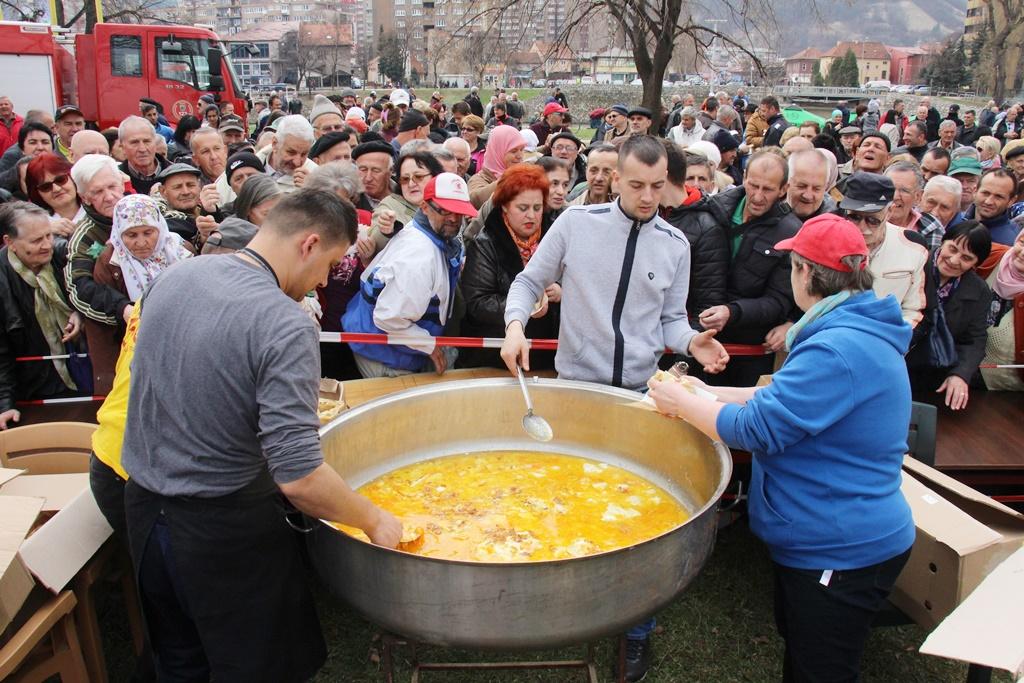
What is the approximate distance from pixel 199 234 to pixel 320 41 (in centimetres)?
9721

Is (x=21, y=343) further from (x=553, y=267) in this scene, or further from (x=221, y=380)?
(x=553, y=267)

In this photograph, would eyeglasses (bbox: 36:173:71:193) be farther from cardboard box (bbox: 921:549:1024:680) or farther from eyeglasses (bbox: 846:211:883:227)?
cardboard box (bbox: 921:549:1024:680)

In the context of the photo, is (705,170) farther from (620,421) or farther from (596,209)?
(620,421)

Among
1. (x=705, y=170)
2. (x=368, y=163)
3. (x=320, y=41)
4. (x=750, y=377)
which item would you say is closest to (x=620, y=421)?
(x=750, y=377)

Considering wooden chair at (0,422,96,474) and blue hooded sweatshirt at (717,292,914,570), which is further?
wooden chair at (0,422,96,474)

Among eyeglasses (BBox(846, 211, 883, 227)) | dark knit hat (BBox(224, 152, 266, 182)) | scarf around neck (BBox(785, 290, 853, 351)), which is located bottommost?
scarf around neck (BBox(785, 290, 853, 351))

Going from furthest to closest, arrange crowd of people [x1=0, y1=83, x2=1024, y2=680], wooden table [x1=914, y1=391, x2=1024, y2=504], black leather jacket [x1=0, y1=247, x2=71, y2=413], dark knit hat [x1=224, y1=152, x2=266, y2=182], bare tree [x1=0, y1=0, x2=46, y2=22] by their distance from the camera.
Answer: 1. bare tree [x1=0, y1=0, x2=46, y2=22]
2. dark knit hat [x1=224, y1=152, x2=266, y2=182]
3. black leather jacket [x1=0, y1=247, x2=71, y2=413]
4. wooden table [x1=914, y1=391, x2=1024, y2=504]
5. crowd of people [x1=0, y1=83, x2=1024, y2=680]

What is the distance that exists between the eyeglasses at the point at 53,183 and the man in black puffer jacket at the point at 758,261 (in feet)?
13.8

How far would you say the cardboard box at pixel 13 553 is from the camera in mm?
2406

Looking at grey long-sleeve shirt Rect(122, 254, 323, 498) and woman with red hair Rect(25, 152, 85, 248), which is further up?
woman with red hair Rect(25, 152, 85, 248)

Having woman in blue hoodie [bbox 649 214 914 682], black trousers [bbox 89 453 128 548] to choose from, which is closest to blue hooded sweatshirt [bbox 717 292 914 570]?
woman in blue hoodie [bbox 649 214 914 682]

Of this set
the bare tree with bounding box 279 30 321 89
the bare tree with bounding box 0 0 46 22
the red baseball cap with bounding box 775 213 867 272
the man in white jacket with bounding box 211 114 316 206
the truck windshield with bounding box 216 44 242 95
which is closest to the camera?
the red baseball cap with bounding box 775 213 867 272

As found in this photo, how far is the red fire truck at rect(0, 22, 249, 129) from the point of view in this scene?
1444 cm

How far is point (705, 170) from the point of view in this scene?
17.8 ft
